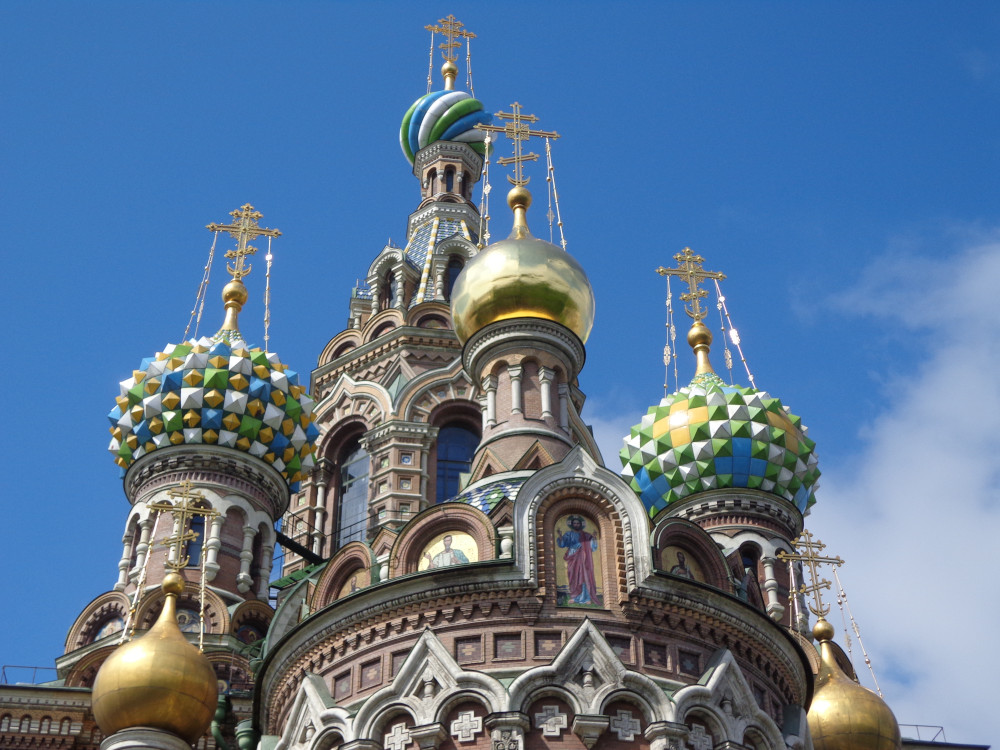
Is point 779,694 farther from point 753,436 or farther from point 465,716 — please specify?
point 753,436

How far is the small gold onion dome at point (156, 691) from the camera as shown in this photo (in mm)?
12633

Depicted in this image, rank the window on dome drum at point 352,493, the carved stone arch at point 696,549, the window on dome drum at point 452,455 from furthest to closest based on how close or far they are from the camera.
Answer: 1. the window on dome drum at point 352,493
2. the window on dome drum at point 452,455
3. the carved stone arch at point 696,549

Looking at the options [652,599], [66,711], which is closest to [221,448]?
[66,711]

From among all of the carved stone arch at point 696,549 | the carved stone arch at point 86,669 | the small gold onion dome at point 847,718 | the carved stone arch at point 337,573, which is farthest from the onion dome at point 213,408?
the small gold onion dome at point 847,718

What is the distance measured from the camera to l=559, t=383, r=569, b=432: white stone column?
52.0ft

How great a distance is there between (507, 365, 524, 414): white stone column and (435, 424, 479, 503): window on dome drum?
5698mm

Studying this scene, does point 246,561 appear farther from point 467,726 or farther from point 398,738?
point 467,726

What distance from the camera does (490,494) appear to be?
14219 mm

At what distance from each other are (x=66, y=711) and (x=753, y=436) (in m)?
8.74

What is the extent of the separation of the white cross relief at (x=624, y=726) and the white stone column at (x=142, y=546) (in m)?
8.28

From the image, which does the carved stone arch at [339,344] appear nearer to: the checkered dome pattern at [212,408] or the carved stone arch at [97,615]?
the checkered dome pattern at [212,408]

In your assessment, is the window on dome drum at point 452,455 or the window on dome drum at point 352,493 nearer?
the window on dome drum at point 452,455

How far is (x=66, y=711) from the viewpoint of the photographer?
1605 cm

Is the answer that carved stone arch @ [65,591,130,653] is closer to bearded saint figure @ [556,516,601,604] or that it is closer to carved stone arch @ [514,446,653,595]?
carved stone arch @ [514,446,653,595]
